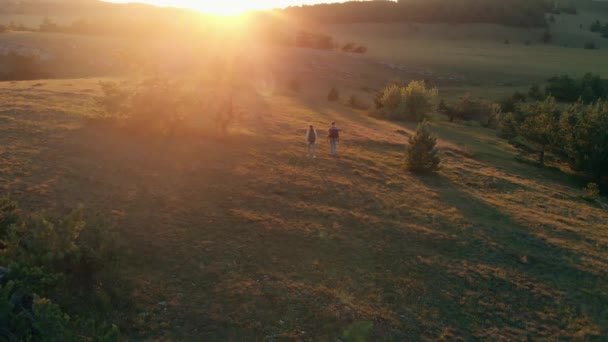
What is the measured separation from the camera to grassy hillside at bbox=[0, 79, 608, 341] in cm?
1126

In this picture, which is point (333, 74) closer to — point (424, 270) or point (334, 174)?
point (334, 174)

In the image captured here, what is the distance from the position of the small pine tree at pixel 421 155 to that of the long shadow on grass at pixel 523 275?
18.3 ft

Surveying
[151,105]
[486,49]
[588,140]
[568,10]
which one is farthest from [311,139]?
[568,10]

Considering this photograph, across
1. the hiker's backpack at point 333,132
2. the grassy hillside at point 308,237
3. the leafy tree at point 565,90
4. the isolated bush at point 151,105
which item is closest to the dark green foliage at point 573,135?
the grassy hillside at point 308,237

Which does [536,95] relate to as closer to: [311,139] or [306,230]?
[311,139]

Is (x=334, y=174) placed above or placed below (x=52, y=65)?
below

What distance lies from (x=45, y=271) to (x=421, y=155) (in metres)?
19.5

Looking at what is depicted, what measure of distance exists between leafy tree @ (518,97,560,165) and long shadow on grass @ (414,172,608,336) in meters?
16.2

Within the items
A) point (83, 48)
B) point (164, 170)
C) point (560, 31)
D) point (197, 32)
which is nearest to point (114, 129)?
point (164, 170)

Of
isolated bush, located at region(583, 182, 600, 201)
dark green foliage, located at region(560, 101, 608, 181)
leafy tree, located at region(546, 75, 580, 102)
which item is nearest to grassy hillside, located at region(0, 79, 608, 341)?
isolated bush, located at region(583, 182, 600, 201)

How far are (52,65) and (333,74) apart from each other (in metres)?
40.9

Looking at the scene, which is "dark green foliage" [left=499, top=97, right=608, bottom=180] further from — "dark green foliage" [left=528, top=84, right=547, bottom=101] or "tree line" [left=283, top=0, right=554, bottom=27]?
"tree line" [left=283, top=0, right=554, bottom=27]

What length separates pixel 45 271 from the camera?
31.2 feet

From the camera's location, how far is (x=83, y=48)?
5675 cm
